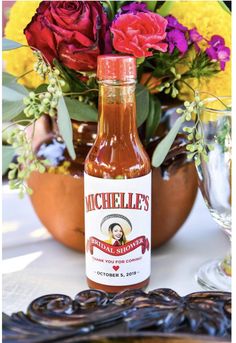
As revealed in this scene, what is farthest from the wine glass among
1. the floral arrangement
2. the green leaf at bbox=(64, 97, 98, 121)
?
the green leaf at bbox=(64, 97, 98, 121)

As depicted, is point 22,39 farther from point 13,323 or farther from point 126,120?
point 13,323

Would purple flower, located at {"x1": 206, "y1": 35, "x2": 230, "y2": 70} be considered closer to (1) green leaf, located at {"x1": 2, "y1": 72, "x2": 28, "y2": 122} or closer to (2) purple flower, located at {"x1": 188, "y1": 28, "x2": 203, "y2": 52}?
(2) purple flower, located at {"x1": 188, "y1": 28, "x2": 203, "y2": 52}

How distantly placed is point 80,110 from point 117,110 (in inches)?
2.5

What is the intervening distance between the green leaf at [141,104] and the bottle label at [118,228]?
0.08m

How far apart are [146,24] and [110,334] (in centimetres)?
30

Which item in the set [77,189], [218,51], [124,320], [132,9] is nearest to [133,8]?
[132,9]

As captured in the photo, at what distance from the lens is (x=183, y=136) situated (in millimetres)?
704

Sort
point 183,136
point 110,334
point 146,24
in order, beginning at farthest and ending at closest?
point 183,136 < point 146,24 < point 110,334

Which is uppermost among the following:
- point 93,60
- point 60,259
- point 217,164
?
point 93,60

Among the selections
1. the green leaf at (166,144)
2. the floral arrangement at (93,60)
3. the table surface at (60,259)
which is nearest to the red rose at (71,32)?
the floral arrangement at (93,60)

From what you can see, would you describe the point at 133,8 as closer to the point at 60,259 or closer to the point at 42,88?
the point at 42,88

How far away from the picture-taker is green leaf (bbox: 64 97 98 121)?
2.13 feet

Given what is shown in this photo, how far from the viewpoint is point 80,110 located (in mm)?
658

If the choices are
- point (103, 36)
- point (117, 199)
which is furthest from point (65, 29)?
point (117, 199)
